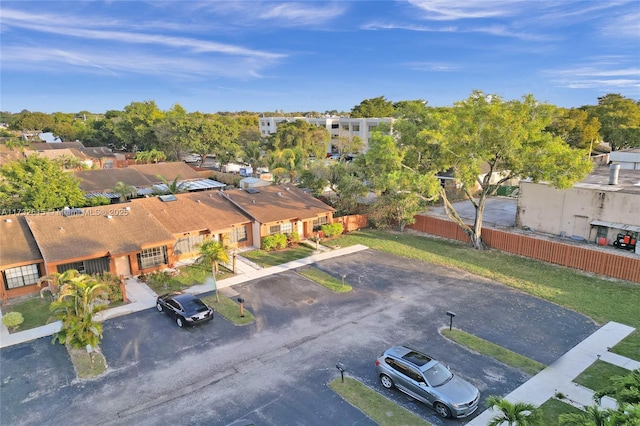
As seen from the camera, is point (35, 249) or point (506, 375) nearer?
point (506, 375)

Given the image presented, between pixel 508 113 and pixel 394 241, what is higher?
pixel 508 113

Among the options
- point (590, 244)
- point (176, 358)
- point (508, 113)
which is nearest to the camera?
point (176, 358)

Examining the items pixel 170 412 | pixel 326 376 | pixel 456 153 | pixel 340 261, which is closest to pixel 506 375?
pixel 326 376

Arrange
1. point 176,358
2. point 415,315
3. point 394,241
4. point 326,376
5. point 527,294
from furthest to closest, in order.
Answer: point 394,241 → point 527,294 → point 415,315 → point 176,358 → point 326,376

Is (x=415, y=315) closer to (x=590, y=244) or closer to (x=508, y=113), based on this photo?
(x=508, y=113)

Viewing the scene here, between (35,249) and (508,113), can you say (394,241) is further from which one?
(35,249)

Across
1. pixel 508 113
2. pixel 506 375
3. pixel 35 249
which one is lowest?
pixel 506 375

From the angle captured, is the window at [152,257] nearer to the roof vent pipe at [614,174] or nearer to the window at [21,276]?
the window at [21,276]

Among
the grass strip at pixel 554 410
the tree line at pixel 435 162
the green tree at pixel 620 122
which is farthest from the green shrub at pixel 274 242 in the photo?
the green tree at pixel 620 122
